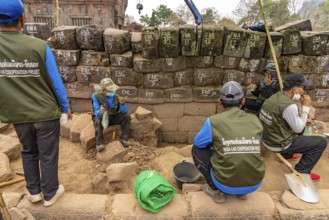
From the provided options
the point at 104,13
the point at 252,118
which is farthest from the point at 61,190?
the point at 104,13

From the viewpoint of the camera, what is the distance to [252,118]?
243 cm

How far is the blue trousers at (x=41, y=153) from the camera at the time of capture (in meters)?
2.30

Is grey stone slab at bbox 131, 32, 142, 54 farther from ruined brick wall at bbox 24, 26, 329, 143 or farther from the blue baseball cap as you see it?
the blue baseball cap

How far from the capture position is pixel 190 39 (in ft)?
14.7

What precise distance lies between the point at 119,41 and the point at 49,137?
270 cm

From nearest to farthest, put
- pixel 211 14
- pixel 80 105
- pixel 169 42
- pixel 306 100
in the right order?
pixel 306 100, pixel 169 42, pixel 80 105, pixel 211 14

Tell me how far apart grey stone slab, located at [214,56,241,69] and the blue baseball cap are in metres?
3.48

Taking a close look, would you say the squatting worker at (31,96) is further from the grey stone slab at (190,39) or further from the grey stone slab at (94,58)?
the grey stone slab at (190,39)

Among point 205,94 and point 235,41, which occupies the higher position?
point 235,41

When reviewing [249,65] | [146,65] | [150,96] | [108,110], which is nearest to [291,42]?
[249,65]

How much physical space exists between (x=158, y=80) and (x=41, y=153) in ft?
9.29

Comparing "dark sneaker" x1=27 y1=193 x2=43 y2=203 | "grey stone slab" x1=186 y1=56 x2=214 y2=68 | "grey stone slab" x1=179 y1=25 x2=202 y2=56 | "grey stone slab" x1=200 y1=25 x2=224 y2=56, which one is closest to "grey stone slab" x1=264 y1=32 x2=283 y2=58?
"grey stone slab" x1=200 y1=25 x2=224 y2=56

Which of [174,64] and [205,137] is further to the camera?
[174,64]

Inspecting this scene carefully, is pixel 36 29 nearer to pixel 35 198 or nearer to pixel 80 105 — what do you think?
pixel 80 105
